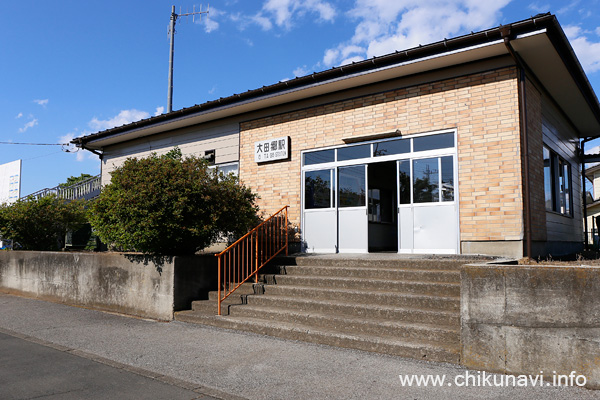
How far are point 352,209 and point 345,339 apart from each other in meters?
4.83

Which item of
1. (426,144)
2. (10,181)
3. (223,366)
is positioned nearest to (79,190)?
(10,181)

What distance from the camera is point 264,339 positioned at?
6.10 metres

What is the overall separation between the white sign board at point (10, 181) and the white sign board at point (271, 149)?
20.3 m

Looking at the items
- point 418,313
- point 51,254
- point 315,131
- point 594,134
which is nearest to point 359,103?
point 315,131

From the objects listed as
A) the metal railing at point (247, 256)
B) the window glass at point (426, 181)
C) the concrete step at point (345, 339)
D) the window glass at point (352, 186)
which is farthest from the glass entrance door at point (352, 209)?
the concrete step at point (345, 339)

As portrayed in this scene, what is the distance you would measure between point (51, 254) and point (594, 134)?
53.1 feet

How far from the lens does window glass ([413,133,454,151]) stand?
8883mm

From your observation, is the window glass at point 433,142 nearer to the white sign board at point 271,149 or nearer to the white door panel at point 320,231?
the white door panel at point 320,231

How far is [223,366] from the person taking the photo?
16.1 feet

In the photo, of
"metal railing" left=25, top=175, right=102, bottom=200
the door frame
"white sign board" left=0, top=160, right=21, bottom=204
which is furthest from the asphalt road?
"white sign board" left=0, top=160, right=21, bottom=204

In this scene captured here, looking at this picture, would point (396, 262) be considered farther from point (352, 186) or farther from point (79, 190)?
point (79, 190)

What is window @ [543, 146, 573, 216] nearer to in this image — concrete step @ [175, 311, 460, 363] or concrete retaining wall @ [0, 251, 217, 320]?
concrete step @ [175, 311, 460, 363]

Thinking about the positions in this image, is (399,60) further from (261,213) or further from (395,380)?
(395,380)

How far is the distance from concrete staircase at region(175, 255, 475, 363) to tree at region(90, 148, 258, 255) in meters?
1.22
